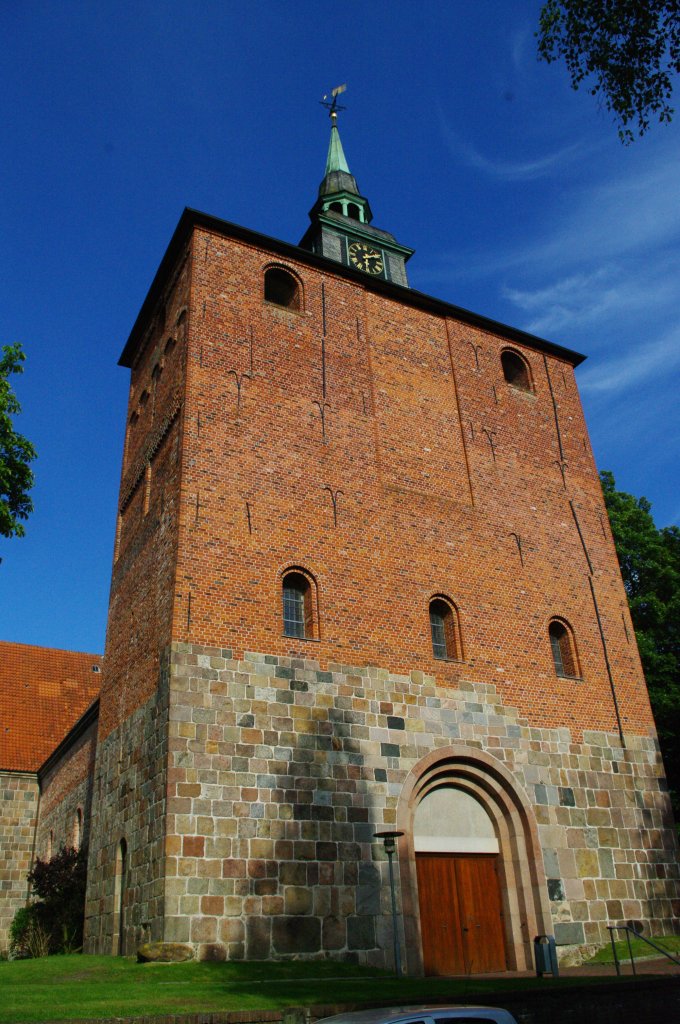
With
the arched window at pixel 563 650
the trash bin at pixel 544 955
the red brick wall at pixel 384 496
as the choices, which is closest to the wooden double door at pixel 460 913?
the trash bin at pixel 544 955

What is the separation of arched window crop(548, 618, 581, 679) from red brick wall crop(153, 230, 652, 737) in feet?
0.71

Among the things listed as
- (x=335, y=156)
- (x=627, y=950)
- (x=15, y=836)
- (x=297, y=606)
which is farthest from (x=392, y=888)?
(x=335, y=156)

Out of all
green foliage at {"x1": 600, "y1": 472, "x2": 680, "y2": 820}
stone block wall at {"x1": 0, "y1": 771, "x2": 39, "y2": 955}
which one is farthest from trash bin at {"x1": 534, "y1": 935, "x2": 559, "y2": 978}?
stone block wall at {"x1": 0, "y1": 771, "x2": 39, "y2": 955}

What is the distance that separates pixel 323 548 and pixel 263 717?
11.5 ft

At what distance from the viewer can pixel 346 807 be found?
13586 mm

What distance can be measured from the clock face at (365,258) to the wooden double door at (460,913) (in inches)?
609

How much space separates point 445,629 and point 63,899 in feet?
32.7

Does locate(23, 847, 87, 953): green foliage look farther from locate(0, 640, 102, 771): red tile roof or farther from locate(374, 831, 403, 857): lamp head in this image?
locate(0, 640, 102, 771): red tile roof

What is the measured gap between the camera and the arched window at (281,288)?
18.7m

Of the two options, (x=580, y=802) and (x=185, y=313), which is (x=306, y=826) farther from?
(x=185, y=313)

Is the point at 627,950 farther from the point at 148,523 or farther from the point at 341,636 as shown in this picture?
the point at 148,523

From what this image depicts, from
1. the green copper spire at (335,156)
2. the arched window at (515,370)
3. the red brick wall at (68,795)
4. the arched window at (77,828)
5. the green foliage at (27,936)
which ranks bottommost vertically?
the green foliage at (27,936)

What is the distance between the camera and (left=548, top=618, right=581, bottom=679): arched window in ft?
59.0

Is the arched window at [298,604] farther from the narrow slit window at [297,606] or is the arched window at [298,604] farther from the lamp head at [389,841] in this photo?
the lamp head at [389,841]
